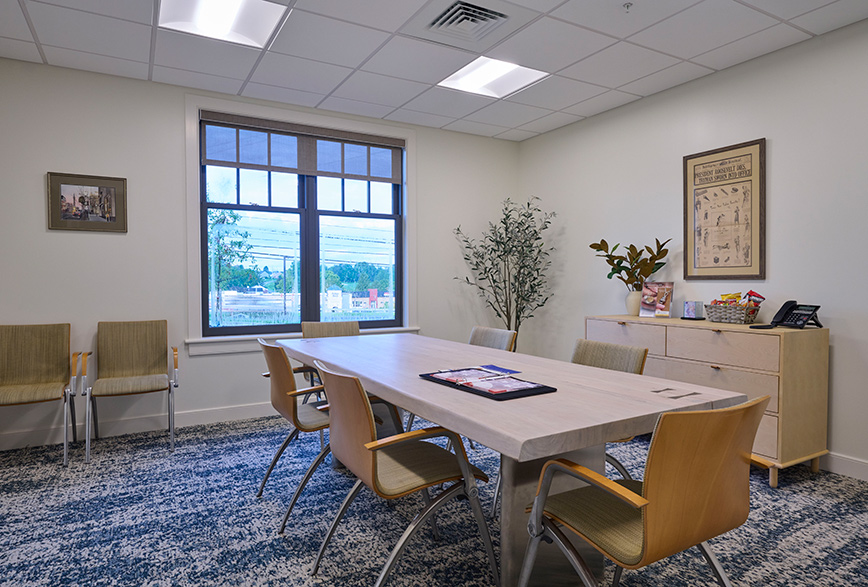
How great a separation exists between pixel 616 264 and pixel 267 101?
3507 mm

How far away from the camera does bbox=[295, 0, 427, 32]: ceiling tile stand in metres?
3.04

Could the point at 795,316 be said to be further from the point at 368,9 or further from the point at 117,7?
the point at 117,7

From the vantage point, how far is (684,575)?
2.16 meters

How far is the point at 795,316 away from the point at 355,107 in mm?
3987

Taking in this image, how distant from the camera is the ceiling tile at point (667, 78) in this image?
13.0ft

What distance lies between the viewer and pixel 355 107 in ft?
16.1

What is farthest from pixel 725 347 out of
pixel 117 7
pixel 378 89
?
pixel 117 7

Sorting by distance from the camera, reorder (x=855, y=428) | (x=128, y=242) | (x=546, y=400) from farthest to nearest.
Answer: (x=128, y=242), (x=855, y=428), (x=546, y=400)

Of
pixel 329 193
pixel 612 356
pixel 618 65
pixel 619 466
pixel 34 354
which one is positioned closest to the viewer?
pixel 619 466

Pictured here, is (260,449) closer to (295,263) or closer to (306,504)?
(306,504)

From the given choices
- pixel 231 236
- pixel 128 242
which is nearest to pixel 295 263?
pixel 231 236

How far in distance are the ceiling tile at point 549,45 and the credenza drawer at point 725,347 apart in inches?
83.6

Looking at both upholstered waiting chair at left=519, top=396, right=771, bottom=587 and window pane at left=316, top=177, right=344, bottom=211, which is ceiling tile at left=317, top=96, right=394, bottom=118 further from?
upholstered waiting chair at left=519, top=396, right=771, bottom=587

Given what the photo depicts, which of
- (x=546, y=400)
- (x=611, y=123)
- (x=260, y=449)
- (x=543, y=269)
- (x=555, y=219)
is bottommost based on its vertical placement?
(x=260, y=449)
